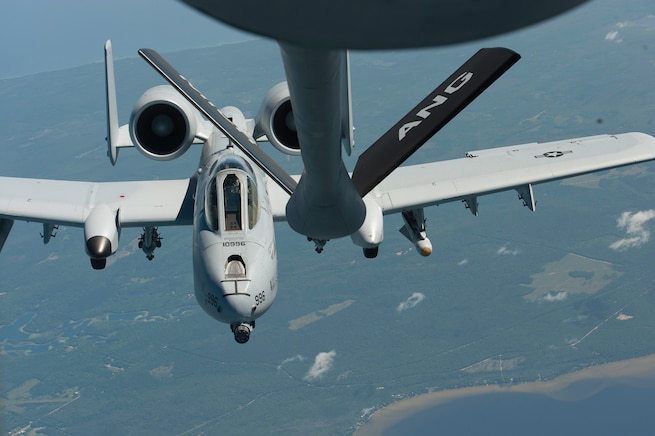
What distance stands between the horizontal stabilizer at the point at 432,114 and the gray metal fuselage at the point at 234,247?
37.3ft

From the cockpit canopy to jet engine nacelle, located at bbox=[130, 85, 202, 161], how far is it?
5037 millimetres

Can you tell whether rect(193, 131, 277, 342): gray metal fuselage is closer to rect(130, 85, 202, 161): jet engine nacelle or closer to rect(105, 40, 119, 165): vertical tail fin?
rect(130, 85, 202, 161): jet engine nacelle

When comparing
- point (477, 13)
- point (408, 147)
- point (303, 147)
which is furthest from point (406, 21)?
point (408, 147)

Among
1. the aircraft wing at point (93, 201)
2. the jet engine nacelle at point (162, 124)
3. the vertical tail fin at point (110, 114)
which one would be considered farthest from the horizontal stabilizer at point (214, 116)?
the vertical tail fin at point (110, 114)

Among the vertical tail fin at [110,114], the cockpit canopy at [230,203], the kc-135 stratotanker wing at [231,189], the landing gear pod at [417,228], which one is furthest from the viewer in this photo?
the landing gear pod at [417,228]

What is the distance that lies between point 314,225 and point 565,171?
23289mm

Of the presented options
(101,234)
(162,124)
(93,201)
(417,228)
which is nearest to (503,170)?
(417,228)

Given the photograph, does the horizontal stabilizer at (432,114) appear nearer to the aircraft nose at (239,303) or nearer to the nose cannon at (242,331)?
the aircraft nose at (239,303)

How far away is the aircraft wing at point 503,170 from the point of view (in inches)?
1217

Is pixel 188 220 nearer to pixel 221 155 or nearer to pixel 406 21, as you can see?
pixel 221 155

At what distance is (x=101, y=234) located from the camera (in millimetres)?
27250

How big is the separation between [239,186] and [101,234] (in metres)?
5.60

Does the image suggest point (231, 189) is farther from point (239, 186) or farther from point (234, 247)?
point (234, 247)

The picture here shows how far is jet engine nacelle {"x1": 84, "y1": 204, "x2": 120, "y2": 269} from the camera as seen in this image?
87.8 ft
